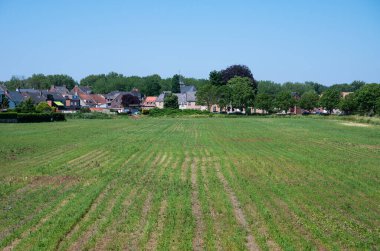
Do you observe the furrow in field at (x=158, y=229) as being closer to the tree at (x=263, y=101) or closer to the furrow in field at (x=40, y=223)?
the furrow in field at (x=40, y=223)

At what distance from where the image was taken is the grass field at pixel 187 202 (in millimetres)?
9883

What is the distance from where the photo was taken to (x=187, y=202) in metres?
13.5

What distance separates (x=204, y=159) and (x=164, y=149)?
5340 mm

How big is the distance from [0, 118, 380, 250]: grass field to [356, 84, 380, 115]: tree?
76047 millimetres

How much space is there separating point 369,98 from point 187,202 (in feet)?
301

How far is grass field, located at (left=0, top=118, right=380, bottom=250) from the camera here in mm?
9883

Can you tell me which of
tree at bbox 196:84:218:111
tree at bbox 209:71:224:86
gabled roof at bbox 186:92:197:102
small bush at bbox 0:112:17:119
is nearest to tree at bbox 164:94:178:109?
tree at bbox 196:84:218:111

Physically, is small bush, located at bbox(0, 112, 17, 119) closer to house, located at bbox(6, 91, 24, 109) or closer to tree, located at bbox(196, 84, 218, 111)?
house, located at bbox(6, 91, 24, 109)

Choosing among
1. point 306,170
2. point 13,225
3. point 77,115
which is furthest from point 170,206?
point 77,115

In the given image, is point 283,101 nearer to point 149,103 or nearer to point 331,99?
point 331,99

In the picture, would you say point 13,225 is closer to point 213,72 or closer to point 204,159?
point 204,159

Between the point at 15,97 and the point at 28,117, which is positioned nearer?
the point at 28,117

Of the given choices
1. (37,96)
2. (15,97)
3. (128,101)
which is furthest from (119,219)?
(128,101)

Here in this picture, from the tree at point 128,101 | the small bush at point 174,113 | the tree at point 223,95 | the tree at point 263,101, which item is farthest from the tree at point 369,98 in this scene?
the tree at point 128,101
